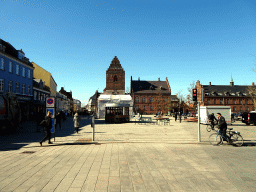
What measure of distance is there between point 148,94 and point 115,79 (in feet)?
55.8

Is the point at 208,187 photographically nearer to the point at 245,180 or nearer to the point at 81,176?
the point at 245,180

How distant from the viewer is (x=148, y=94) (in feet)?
258

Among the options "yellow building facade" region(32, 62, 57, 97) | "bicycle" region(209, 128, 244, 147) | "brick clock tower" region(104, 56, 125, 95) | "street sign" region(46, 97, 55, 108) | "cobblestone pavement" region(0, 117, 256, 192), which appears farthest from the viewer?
"brick clock tower" region(104, 56, 125, 95)

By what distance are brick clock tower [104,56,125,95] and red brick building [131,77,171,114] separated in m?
12.1

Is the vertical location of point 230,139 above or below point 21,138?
above

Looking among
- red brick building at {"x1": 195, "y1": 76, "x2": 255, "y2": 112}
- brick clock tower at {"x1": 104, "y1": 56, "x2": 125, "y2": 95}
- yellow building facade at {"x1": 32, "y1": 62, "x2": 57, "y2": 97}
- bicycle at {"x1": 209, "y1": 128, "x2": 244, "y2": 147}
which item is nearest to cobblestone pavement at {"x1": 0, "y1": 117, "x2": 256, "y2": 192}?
bicycle at {"x1": 209, "y1": 128, "x2": 244, "y2": 147}

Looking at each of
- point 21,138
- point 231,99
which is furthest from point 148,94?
point 21,138

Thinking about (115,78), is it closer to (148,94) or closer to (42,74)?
(148,94)

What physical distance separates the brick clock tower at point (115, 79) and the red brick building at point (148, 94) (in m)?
12.1

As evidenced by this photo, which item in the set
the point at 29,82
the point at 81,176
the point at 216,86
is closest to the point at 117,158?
the point at 81,176

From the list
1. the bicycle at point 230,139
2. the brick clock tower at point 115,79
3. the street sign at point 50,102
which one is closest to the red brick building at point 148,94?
the brick clock tower at point 115,79

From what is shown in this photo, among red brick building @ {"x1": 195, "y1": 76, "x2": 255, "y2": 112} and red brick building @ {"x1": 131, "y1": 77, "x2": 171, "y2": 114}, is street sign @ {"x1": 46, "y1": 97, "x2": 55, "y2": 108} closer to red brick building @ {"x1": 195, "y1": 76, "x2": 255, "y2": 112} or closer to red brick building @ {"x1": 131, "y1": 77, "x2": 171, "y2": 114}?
red brick building @ {"x1": 131, "y1": 77, "x2": 171, "y2": 114}

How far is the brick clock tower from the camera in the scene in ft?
221

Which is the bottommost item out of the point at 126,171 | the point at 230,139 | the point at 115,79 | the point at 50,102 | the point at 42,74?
the point at 126,171
